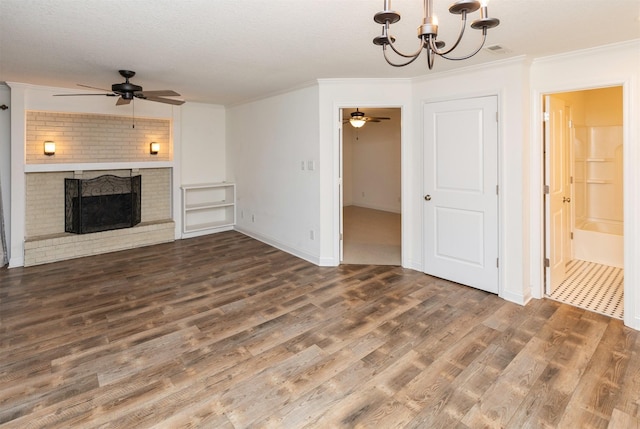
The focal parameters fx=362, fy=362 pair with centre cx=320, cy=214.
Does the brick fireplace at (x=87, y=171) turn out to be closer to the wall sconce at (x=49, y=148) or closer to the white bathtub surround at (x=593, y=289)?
the wall sconce at (x=49, y=148)

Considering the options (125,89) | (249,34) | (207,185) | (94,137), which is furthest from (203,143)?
(249,34)

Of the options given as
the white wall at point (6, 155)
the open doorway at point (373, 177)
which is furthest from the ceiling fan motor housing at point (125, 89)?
the open doorway at point (373, 177)

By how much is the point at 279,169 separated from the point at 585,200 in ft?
14.7

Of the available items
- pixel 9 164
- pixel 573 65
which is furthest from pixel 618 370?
pixel 9 164

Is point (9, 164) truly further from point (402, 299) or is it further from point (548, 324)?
point (548, 324)

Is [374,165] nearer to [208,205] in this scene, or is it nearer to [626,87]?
[208,205]

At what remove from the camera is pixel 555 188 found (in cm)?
379

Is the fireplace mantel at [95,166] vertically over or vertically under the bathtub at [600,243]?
over

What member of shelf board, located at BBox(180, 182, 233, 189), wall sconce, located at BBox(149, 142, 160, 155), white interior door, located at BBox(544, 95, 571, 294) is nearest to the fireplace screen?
wall sconce, located at BBox(149, 142, 160, 155)

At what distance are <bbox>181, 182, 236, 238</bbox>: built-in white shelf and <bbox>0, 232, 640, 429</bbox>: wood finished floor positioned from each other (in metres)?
2.40

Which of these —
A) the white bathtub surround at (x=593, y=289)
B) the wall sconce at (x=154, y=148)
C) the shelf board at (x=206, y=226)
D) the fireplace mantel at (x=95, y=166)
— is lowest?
the white bathtub surround at (x=593, y=289)

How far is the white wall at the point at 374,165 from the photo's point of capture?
345 inches

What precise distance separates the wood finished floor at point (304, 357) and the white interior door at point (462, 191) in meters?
0.27

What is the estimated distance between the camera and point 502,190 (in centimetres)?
367
